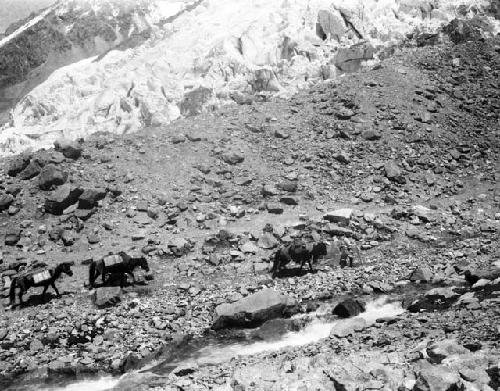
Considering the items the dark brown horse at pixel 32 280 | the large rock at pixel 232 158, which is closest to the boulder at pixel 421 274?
the large rock at pixel 232 158

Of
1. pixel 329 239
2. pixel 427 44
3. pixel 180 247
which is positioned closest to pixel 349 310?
pixel 329 239

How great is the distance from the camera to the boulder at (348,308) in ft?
34.5

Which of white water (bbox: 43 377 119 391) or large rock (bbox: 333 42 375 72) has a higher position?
large rock (bbox: 333 42 375 72)

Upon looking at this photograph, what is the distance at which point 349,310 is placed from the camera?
34.5 feet

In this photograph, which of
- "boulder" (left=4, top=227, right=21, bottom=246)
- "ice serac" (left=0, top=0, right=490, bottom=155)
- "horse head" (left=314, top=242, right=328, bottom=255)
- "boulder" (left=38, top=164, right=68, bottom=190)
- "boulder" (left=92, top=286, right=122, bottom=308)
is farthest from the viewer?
"ice serac" (left=0, top=0, right=490, bottom=155)

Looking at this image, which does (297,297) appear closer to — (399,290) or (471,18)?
(399,290)

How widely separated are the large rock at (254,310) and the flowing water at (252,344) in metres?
0.39

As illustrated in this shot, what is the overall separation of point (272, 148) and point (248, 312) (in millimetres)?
8581

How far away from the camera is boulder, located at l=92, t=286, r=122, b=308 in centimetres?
1136

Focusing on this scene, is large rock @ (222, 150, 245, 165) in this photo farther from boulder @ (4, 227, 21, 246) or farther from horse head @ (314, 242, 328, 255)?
boulder @ (4, 227, 21, 246)

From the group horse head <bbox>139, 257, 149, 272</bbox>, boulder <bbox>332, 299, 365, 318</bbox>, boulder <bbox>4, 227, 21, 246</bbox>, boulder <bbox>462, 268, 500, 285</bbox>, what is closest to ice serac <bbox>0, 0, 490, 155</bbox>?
boulder <bbox>4, 227, 21, 246</bbox>

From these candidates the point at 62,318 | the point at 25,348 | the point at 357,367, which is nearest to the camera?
the point at 357,367

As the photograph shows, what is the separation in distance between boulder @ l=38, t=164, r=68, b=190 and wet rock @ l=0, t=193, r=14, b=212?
0.95 meters

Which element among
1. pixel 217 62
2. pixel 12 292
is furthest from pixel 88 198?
pixel 217 62
